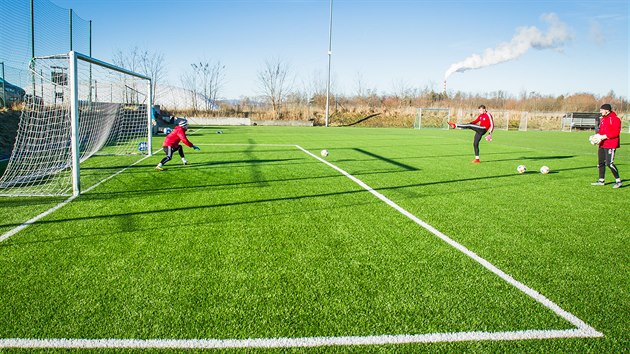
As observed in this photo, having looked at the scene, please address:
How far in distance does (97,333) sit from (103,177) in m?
7.69

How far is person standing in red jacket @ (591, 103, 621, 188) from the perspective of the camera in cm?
969

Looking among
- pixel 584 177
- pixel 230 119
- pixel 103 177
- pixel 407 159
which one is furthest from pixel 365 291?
pixel 230 119

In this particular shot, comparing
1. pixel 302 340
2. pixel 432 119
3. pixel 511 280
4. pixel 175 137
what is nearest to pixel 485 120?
pixel 175 137

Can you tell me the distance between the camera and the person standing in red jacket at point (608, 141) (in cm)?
969

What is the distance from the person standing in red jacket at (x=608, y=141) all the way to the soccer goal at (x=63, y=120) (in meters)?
12.0

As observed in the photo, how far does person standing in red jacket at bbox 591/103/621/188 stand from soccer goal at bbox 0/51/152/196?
1203 centimetres

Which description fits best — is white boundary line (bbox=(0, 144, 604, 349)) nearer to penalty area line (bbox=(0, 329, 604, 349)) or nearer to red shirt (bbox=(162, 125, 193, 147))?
penalty area line (bbox=(0, 329, 604, 349))

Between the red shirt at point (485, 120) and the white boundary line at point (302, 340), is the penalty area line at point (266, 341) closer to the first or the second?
the white boundary line at point (302, 340)

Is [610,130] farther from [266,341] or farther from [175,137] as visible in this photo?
[175,137]

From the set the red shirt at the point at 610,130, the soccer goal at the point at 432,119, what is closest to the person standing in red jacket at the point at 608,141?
the red shirt at the point at 610,130

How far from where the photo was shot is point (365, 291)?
3.73 meters

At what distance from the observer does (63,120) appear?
12.4 meters

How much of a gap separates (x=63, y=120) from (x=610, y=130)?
15.5 meters

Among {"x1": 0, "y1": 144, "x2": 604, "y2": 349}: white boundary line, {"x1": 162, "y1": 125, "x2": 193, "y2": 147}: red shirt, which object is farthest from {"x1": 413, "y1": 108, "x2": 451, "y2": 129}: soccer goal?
{"x1": 0, "y1": 144, "x2": 604, "y2": 349}: white boundary line
